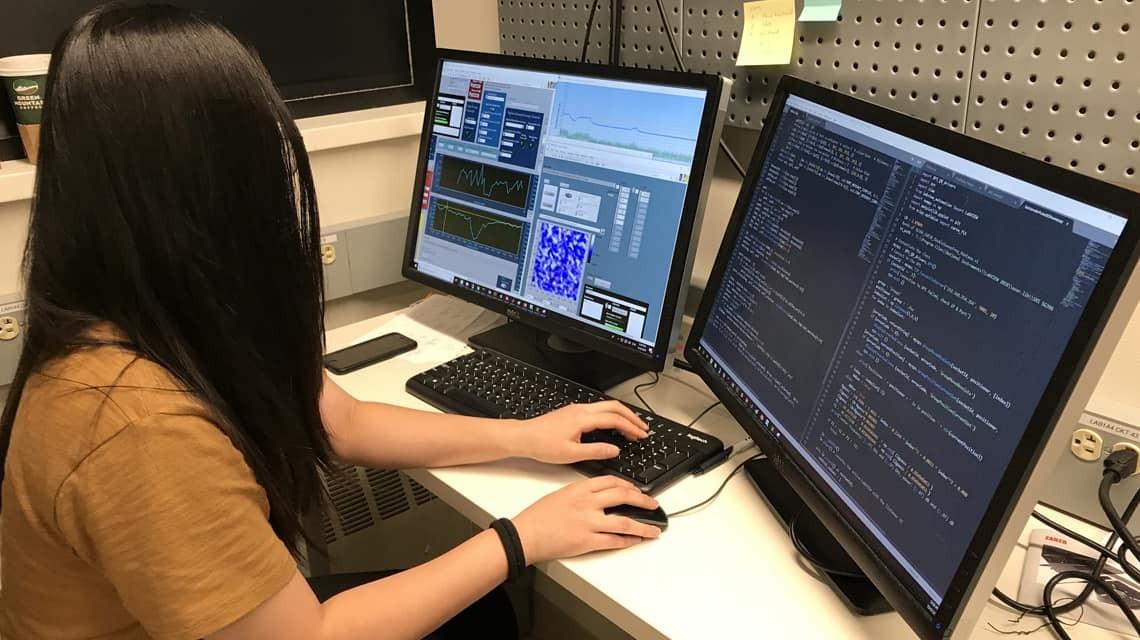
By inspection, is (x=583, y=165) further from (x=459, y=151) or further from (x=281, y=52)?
(x=281, y=52)

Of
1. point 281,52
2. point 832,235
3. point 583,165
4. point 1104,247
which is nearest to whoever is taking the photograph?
point 1104,247

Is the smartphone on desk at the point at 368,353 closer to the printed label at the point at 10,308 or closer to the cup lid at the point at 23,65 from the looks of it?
the printed label at the point at 10,308

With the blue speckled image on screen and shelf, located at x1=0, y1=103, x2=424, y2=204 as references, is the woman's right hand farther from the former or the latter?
shelf, located at x1=0, y1=103, x2=424, y2=204

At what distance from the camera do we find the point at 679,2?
1.21 metres

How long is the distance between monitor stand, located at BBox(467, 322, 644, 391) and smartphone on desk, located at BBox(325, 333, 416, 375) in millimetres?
117

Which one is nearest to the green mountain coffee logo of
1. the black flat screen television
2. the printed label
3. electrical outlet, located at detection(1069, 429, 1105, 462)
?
the black flat screen television

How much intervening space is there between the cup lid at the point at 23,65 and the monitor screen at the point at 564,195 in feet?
1.83

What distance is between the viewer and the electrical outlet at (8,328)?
46.4 inches

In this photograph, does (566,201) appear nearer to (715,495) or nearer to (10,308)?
(715,495)

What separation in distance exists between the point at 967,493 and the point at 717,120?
22.0 inches

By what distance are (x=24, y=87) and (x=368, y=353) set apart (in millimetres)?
615

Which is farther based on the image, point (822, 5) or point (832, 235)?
point (822, 5)

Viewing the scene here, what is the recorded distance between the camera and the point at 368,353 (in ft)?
4.16

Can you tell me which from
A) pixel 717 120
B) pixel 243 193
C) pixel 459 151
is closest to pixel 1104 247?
pixel 717 120
